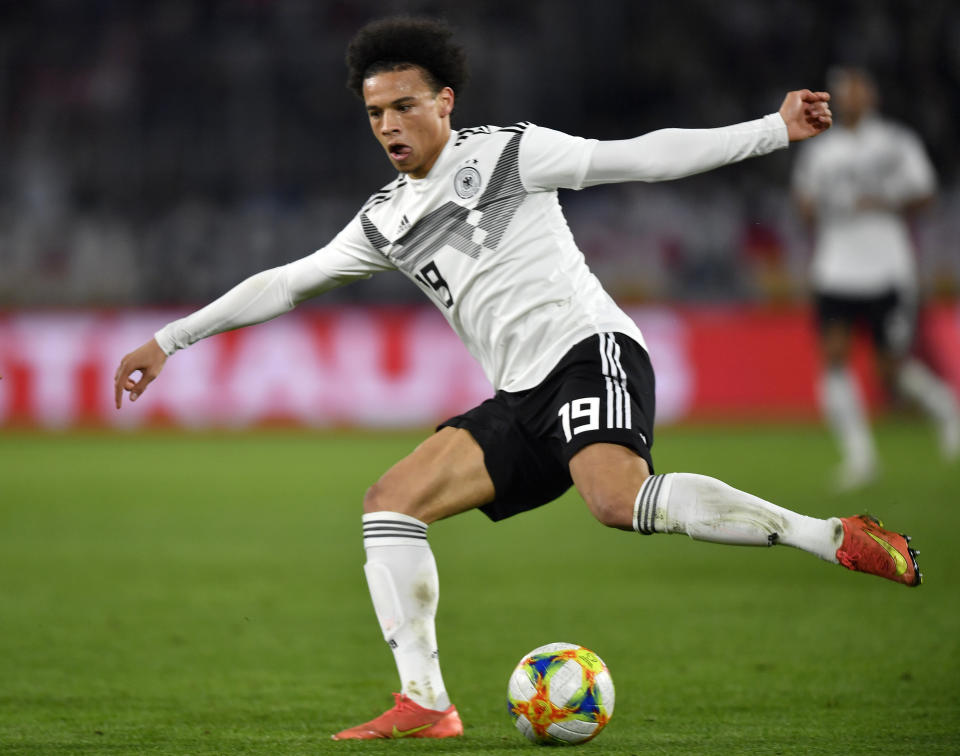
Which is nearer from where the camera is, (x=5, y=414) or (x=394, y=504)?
(x=394, y=504)

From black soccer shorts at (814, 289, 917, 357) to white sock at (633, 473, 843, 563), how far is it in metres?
7.25

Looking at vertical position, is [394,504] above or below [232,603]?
above

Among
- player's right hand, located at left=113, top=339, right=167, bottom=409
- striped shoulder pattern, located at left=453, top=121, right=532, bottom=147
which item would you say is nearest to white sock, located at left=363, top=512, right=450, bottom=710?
player's right hand, located at left=113, top=339, right=167, bottom=409

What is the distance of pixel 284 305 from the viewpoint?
4598 mm

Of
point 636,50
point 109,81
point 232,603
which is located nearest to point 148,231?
point 109,81

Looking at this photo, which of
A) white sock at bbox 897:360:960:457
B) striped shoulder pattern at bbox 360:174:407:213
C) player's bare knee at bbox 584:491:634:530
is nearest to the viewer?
player's bare knee at bbox 584:491:634:530

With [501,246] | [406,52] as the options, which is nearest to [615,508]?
[501,246]

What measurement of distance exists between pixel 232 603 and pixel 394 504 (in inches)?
106

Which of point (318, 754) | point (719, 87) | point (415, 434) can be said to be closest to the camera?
point (318, 754)

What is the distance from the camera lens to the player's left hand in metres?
4.09

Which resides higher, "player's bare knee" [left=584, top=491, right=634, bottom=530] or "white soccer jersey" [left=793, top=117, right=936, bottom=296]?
"white soccer jersey" [left=793, top=117, right=936, bottom=296]

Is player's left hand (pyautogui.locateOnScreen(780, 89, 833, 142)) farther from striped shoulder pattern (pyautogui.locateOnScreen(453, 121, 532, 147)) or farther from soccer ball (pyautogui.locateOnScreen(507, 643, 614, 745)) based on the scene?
soccer ball (pyautogui.locateOnScreen(507, 643, 614, 745))

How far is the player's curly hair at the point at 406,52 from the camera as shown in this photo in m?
4.37

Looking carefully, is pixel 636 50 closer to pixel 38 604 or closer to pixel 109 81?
pixel 109 81
